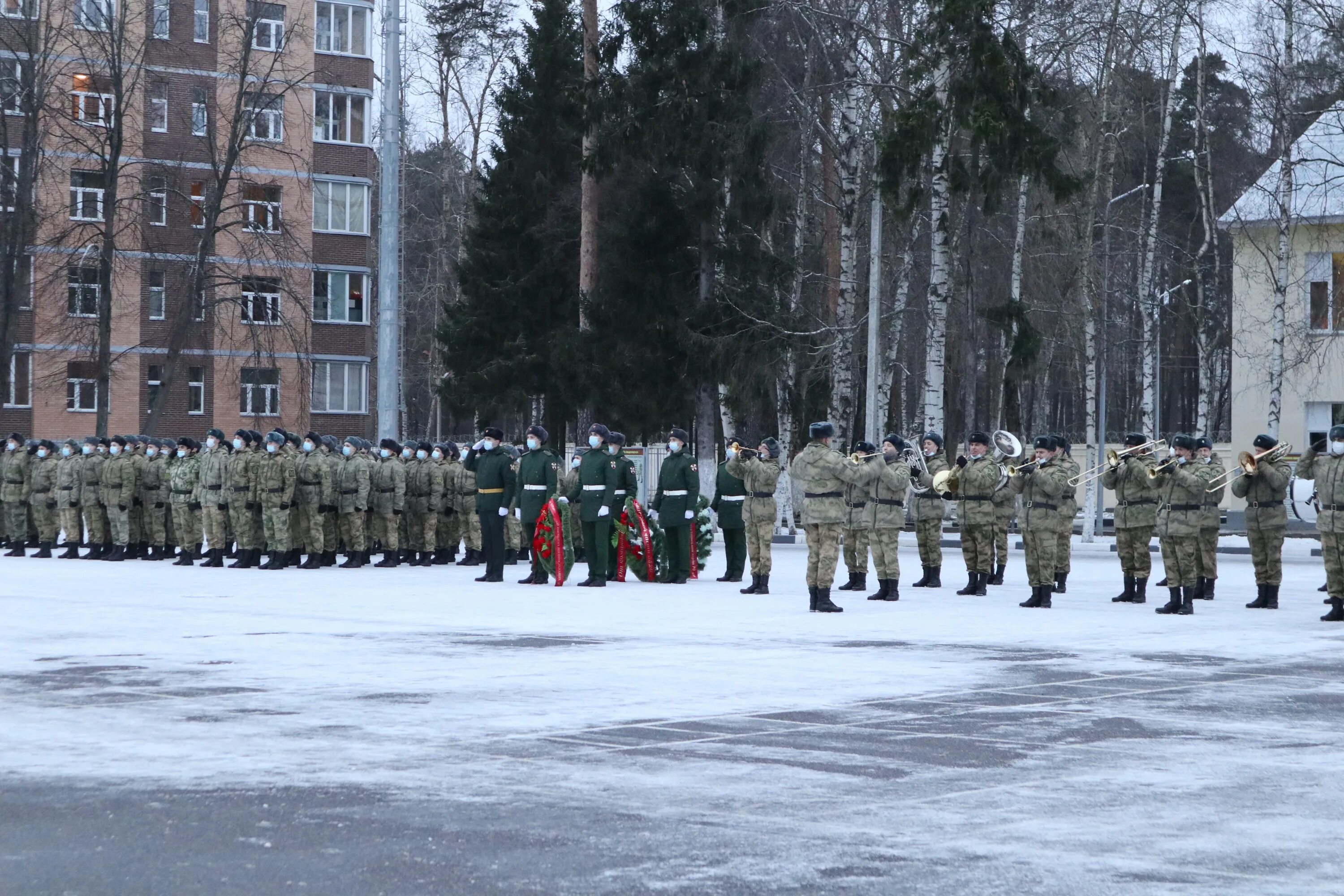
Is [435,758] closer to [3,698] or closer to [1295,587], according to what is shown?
[3,698]

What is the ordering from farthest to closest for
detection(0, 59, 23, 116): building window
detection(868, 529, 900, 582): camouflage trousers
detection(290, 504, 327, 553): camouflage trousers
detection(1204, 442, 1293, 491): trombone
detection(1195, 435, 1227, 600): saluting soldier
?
1. detection(0, 59, 23, 116): building window
2. detection(290, 504, 327, 553): camouflage trousers
3. detection(868, 529, 900, 582): camouflage trousers
4. detection(1204, 442, 1293, 491): trombone
5. detection(1195, 435, 1227, 600): saluting soldier

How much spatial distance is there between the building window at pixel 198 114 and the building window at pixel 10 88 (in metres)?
4.13

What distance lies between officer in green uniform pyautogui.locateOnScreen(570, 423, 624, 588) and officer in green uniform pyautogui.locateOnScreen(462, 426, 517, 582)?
1.01 metres

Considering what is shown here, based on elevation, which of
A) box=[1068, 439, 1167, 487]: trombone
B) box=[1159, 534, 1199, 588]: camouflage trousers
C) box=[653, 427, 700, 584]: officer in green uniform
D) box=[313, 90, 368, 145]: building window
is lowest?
box=[1159, 534, 1199, 588]: camouflage trousers

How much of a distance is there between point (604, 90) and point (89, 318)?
1555 centimetres

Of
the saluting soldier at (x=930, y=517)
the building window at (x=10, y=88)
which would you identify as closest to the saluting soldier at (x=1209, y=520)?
the saluting soldier at (x=930, y=517)

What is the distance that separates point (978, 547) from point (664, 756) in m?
12.8

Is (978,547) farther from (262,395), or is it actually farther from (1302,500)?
(262,395)

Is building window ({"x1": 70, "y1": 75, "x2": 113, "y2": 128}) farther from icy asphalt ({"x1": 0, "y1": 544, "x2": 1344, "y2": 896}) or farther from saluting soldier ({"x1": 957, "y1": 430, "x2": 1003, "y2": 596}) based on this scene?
icy asphalt ({"x1": 0, "y1": 544, "x2": 1344, "y2": 896})

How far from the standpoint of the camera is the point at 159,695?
468 inches

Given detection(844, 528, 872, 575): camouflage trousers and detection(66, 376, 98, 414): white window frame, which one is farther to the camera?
detection(66, 376, 98, 414): white window frame

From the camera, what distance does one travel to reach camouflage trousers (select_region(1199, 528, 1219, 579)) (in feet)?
66.8

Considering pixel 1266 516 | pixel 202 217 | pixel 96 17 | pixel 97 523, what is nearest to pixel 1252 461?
pixel 1266 516

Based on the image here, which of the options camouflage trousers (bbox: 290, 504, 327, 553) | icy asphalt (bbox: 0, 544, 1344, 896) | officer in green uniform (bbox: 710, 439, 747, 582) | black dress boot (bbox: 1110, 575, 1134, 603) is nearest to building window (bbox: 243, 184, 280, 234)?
camouflage trousers (bbox: 290, 504, 327, 553)
